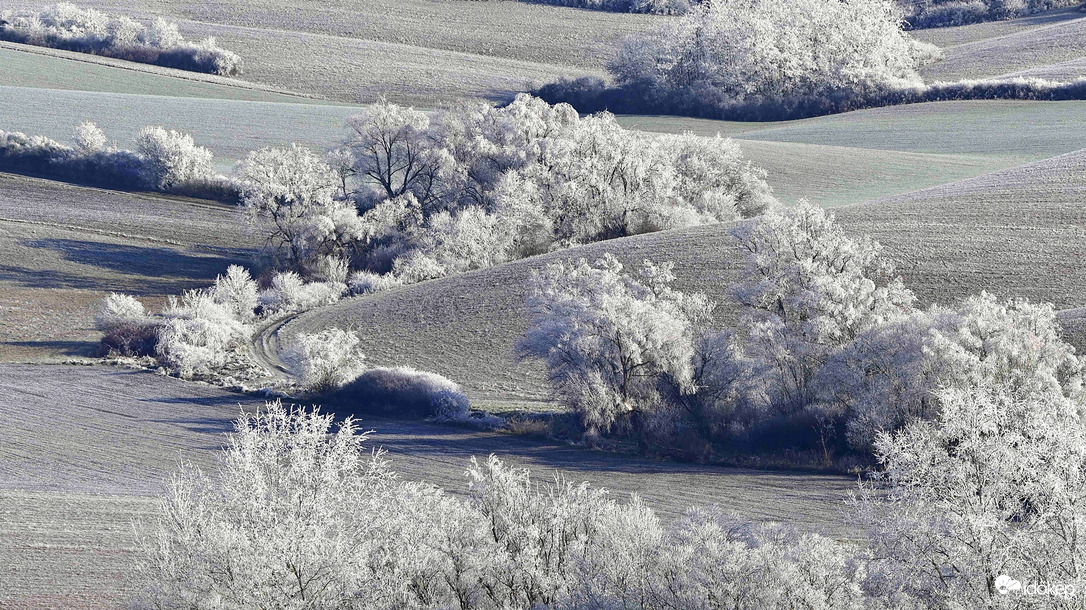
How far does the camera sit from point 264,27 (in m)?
107

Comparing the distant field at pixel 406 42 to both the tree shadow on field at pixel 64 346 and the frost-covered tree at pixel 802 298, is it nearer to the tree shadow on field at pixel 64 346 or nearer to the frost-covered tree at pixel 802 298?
the tree shadow on field at pixel 64 346

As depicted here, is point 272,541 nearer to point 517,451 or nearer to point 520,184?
point 517,451

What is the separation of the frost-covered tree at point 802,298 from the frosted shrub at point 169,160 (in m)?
40.1

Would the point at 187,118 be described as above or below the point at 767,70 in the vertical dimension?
below

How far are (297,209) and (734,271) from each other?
72.5 ft

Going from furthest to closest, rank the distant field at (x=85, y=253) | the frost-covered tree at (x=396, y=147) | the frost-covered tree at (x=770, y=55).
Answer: the frost-covered tree at (x=770, y=55) → the frost-covered tree at (x=396, y=147) → the distant field at (x=85, y=253)

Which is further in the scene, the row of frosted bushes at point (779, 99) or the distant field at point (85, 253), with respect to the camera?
the row of frosted bushes at point (779, 99)

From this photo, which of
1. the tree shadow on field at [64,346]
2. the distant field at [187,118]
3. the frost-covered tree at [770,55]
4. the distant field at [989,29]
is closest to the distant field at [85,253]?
the tree shadow on field at [64,346]

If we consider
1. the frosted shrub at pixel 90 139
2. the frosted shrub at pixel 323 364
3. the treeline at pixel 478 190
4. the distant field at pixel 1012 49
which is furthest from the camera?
the distant field at pixel 1012 49

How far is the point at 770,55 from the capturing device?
85562 mm

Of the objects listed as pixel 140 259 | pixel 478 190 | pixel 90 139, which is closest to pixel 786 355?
pixel 478 190

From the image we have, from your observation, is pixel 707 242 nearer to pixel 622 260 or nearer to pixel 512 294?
pixel 622 260

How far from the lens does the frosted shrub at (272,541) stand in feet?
56.2

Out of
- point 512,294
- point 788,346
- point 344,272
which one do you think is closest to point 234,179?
point 344,272
